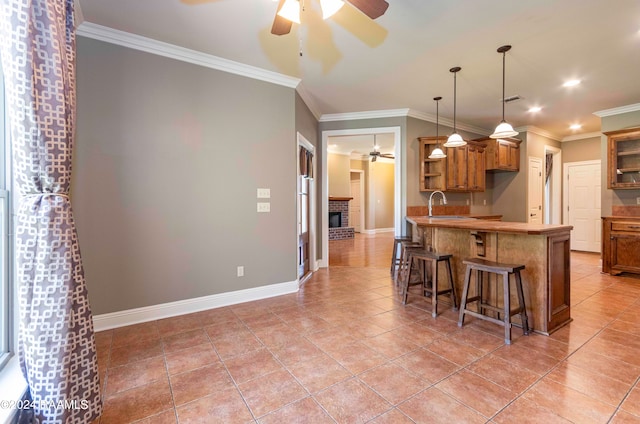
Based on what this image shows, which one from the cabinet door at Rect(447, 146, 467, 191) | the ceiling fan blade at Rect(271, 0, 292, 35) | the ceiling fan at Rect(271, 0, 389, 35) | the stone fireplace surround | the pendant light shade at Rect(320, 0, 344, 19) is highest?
the ceiling fan blade at Rect(271, 0, 292, 35)

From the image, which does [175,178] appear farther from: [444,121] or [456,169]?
[444,121]

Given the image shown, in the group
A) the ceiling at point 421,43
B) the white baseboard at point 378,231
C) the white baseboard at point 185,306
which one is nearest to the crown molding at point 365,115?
the ceiling at point 421,43

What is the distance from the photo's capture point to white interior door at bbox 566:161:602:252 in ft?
20.8

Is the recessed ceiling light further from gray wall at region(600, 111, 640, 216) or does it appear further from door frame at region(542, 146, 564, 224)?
door frame at region(542, 146, 564, 224)

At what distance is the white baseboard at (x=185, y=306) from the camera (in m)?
2.72

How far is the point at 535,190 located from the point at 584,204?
1417 millimetres

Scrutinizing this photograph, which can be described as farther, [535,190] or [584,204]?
[584,204]

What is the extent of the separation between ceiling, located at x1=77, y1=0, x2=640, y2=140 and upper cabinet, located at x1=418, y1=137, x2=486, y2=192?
978 millimetres

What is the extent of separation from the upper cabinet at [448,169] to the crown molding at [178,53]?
2.74m

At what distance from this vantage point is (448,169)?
5.24m

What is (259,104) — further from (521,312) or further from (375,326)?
(521,312)

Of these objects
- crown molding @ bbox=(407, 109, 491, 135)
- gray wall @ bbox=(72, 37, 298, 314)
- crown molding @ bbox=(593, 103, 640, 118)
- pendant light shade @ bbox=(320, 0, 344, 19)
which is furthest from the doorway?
pendant light shade @ bbox=(320, 0, 344, 19)

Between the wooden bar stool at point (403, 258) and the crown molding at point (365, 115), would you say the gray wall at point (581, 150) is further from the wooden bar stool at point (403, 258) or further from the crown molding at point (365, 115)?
the wooden bar stool at point (403, 258)

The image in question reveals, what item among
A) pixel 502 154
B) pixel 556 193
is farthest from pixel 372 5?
pixel 556 193
